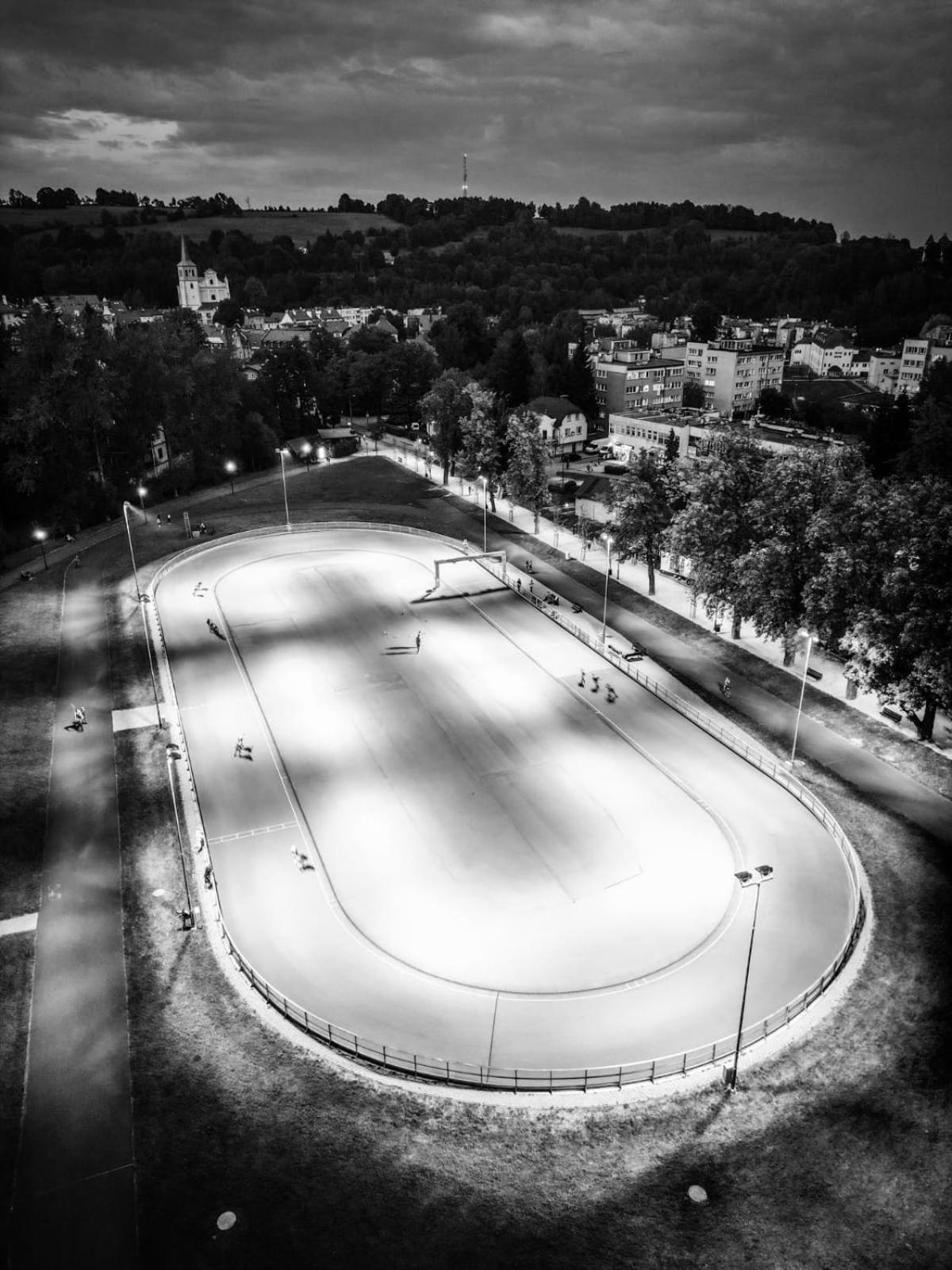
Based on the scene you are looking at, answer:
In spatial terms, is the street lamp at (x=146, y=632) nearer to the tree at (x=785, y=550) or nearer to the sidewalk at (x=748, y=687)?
the sidewalk at (x=748, y=687)

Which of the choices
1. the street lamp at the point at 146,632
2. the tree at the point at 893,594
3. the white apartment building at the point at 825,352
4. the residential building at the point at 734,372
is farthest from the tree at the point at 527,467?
the white apartment building at the point at 825,352

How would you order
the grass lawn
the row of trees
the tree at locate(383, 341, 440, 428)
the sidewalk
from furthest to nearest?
1. the tree at locate(383, 341, 440, 428)
2. the row of trees
3. the sidewalk
4. the grass lawn

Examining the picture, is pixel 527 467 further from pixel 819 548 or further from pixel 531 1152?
pixel 531 1152

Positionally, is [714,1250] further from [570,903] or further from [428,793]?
[428,793]

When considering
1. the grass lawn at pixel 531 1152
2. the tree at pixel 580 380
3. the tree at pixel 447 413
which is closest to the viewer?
the grass lawn at pixel 531 1152

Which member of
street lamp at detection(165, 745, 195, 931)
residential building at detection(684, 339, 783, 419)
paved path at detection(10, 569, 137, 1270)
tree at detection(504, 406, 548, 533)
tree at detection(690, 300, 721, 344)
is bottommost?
paved path at detection(10, 569, 137, 1270)

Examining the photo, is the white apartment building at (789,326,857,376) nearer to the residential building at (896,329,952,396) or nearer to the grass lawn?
the residential building at (896,329,952,396)

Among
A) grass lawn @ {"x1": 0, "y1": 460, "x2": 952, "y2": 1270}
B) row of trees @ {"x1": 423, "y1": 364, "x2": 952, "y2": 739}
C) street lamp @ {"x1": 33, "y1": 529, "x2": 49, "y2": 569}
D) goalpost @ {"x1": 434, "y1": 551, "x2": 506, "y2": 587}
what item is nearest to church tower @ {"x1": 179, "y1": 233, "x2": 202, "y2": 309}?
street lamp @ {"x1": 33, "y1": 529, "x2": 49, "y2": 569}
